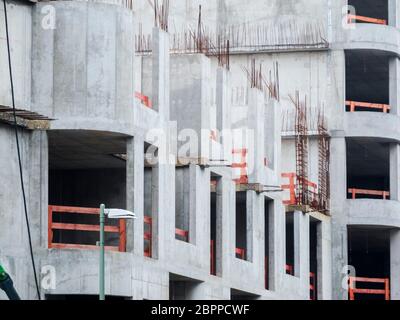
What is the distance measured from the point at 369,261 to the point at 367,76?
14399mm

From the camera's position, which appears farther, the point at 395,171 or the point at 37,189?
the point at 395,171

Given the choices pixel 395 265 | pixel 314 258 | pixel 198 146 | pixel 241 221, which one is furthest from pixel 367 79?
pixel 198 146

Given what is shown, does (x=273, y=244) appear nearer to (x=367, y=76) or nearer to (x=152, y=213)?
(x=152, y=213)

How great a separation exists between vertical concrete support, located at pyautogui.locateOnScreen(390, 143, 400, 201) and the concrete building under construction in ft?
0.31

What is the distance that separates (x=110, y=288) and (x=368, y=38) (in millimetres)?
33524

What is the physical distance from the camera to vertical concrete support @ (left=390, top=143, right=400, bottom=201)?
82.4 metres

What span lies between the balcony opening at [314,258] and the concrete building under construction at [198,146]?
159 mm

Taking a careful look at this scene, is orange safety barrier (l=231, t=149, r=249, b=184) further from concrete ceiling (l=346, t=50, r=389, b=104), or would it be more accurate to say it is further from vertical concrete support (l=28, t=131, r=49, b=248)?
vertical concrete support (l=28, t=131, r=49, b=248)

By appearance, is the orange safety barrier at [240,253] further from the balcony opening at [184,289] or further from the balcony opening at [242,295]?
the balcony opening at [184,289]

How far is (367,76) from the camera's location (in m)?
88.6

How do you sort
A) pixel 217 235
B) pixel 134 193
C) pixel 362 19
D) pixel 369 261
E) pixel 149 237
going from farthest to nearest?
pixel 369 261, pixel 362 19, pixel 217 235, pixel 149 237, pixel 134 193

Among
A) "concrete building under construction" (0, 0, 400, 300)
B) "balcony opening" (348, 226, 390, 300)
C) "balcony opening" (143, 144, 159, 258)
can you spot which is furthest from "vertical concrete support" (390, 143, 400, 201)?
"balcony opening" (143, 144, 159, 258)

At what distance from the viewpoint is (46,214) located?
51.4 metres

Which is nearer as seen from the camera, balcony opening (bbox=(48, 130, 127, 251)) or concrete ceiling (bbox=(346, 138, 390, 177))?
balcony opening (bbox=(48, 130, 127, 251))
